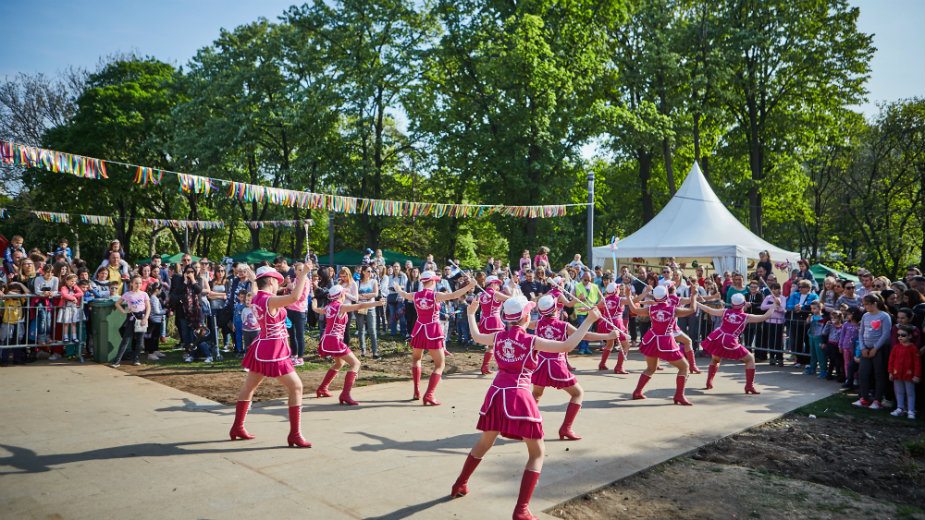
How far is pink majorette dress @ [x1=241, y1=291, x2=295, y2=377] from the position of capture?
22.6 feet

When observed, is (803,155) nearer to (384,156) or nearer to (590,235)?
(590,235)

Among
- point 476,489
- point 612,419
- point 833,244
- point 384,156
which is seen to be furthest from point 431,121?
point 833,244

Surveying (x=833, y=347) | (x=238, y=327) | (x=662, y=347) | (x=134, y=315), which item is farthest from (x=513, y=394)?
(x=238, y=327)

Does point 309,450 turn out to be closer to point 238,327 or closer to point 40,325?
point 238,327

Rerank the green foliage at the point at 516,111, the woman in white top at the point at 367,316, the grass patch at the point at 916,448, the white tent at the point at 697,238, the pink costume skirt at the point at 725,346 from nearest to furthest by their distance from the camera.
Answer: the grass patch at the point at 916,448
the pink costume skirt at the point at 725,346
the woman in white top at the point at 367,316
the white tent at the point at 697,238
the green foliage at the point at 516,111

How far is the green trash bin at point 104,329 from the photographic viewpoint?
40.8 feet

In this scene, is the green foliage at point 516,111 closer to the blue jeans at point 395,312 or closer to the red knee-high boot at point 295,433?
the blue jeans at point 395,312

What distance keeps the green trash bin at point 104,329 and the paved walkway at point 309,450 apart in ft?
5.27

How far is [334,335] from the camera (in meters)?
9.09

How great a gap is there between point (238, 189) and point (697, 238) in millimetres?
15157

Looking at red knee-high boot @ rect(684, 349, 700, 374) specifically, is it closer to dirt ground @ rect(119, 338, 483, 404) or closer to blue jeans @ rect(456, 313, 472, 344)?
dirt ground @ rect(119, 338, 483, 404)

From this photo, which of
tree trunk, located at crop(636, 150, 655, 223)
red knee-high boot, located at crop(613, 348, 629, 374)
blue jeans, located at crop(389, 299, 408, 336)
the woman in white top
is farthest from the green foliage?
red knee-high boot, located at crop(613, 348, 629, 374)

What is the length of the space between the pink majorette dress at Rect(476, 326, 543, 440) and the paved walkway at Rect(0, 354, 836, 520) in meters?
0.72

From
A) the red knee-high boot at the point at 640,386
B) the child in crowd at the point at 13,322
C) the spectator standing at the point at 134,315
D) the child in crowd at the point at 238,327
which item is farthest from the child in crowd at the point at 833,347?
the child in crowd at the point at 13,322
